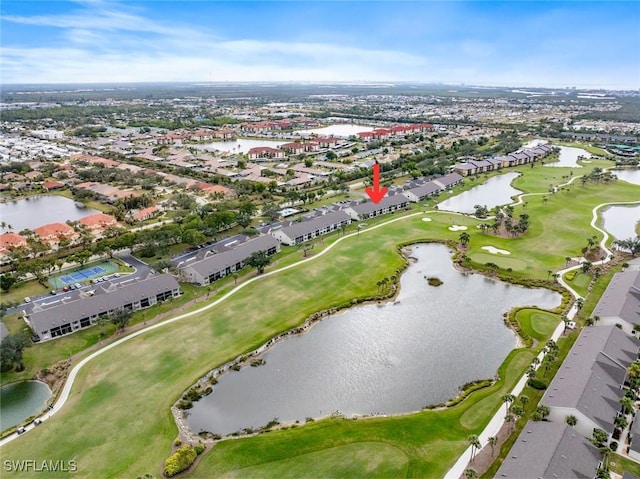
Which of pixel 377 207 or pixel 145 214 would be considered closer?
pixel 145 214

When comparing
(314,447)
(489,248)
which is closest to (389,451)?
(314,447)

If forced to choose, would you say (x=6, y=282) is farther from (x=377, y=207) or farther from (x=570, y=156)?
(x=570, y=156)

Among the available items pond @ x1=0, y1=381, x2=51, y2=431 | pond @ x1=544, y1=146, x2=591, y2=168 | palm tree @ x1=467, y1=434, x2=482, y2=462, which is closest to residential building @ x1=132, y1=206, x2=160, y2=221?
pond @ x1=0, y1=381, x2=51, y2=431

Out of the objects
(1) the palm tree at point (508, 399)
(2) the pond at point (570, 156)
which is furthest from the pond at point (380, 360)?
(2) the pond at point (570, 156)

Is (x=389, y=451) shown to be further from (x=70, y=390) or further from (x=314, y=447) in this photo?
(x=70, y=390)

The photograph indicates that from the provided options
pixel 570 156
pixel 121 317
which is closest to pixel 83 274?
pixel 121 317

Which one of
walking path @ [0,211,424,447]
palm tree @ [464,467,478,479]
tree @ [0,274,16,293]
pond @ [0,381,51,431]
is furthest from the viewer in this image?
tree @ [0,274,16,293]

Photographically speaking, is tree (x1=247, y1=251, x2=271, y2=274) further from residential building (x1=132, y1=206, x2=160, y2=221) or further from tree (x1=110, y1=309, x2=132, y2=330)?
residential building (x1=132, y1=206, x2=160, y2=221)
